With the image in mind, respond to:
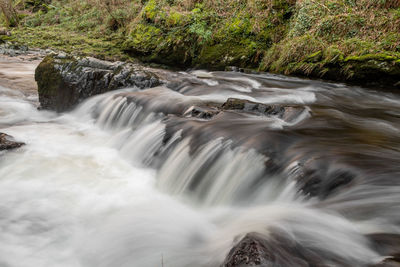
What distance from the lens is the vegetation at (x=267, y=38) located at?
26.7ft

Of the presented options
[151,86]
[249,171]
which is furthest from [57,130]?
[249,171]

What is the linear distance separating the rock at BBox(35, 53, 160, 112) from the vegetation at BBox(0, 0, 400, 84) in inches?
162

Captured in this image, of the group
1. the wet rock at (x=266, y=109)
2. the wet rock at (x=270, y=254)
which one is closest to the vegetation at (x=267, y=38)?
the wet rock at (x=266, y=109)

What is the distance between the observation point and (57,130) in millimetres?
5988

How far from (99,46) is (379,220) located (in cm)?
1314

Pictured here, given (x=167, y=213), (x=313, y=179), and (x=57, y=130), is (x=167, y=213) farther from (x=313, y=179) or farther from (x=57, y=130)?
(x=57, y=130)

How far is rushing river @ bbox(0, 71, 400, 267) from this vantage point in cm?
242

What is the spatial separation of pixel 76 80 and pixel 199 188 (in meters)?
4.68

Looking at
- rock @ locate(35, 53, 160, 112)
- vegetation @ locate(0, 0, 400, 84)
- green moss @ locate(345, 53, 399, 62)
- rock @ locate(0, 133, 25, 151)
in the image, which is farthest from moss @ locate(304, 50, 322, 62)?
rock @ locate(0, 133, 25, 151)

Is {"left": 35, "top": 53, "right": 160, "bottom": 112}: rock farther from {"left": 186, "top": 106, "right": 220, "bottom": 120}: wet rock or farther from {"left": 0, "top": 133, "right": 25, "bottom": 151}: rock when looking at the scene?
{"left": 0, "top": 133, "right": 25, "bottom": 151}: rock

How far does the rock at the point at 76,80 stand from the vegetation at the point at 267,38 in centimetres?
411

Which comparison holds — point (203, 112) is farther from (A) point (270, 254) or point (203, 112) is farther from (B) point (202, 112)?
(A) point (270, 254)

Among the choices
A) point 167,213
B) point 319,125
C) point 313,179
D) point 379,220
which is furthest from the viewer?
point 319,125

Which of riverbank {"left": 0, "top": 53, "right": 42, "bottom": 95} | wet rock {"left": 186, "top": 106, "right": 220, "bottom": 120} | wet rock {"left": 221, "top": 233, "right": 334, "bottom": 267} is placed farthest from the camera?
riverbank {"left": 0, "top": 53, "right": 42, "bottom": 95}
